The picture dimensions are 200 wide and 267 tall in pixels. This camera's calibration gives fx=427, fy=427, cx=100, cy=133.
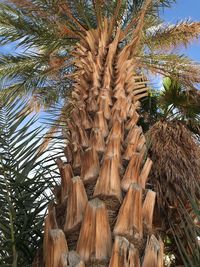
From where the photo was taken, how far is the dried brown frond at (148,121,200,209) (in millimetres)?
6688

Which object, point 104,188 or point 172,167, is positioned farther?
point 172,167

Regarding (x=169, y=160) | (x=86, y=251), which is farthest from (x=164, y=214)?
(x=86, y=251)

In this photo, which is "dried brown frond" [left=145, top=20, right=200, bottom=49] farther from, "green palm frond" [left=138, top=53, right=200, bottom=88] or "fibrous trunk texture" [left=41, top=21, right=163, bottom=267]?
"fibrous trunk texture" [left=41, top=21, right=163, bottom=267]

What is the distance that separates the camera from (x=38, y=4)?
25.3ft

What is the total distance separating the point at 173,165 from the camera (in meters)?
6.81

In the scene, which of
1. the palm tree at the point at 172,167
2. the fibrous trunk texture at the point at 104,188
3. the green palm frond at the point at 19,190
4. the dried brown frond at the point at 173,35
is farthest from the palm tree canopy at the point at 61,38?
the green palm frond at the point at 19,190

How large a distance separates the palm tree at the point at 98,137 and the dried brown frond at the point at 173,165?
1.75 meters

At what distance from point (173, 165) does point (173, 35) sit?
358 cm

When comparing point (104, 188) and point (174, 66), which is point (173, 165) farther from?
point (104, 188)

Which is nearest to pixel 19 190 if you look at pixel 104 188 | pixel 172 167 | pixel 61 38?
pixel 104 188

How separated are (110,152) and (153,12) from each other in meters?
5.51

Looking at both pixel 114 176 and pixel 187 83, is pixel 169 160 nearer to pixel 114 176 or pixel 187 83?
pixel 187 83

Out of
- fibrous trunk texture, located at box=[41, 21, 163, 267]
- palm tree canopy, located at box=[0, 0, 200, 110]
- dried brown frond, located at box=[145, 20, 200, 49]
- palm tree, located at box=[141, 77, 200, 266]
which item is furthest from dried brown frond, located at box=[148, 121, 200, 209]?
dried brown frond, located at box=[145, 20, 200, 49]

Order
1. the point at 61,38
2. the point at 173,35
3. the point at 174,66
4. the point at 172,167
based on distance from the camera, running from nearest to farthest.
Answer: the point at 172,167, the point at 61,38, the point at 174,66, the point at 173,35
